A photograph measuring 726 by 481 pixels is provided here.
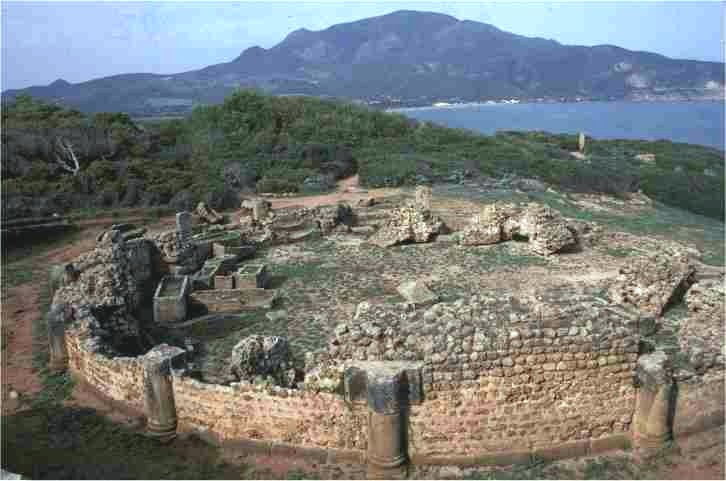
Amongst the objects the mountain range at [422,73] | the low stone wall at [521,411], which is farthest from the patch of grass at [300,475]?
the mountain range at [422,73]

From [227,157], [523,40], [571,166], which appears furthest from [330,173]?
[523,40]

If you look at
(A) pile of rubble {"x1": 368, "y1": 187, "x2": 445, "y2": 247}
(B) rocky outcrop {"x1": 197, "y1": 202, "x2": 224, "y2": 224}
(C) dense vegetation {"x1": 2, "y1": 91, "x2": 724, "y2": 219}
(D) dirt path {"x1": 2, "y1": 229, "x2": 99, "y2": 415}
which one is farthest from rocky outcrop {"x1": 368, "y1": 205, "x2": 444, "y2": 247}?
(C) dense vegetation {"x1": 2, "y1": 91, "x2": 724, "y2": 219}

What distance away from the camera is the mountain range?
126m

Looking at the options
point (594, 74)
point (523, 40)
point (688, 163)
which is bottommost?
point (688, 163)

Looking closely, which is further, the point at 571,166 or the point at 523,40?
the point at 523,40

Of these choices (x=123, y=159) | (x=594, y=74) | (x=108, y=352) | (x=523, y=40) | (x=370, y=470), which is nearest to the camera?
(x=370, y=470)

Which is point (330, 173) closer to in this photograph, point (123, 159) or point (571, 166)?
point (123, 159)

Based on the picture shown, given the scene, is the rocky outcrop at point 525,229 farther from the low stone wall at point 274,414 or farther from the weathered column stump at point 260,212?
the low stone wall at point 274,414

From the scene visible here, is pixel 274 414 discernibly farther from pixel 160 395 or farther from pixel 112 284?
pixel 112 284

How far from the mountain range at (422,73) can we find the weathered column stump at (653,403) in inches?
4208

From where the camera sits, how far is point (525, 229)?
17.2 m

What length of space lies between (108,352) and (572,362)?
21.7 feet

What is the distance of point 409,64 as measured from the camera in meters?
159

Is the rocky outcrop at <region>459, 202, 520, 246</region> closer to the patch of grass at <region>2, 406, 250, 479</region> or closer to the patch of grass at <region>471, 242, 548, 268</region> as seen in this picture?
the patch of grass at <region>471, 242, 548, 268</region>
